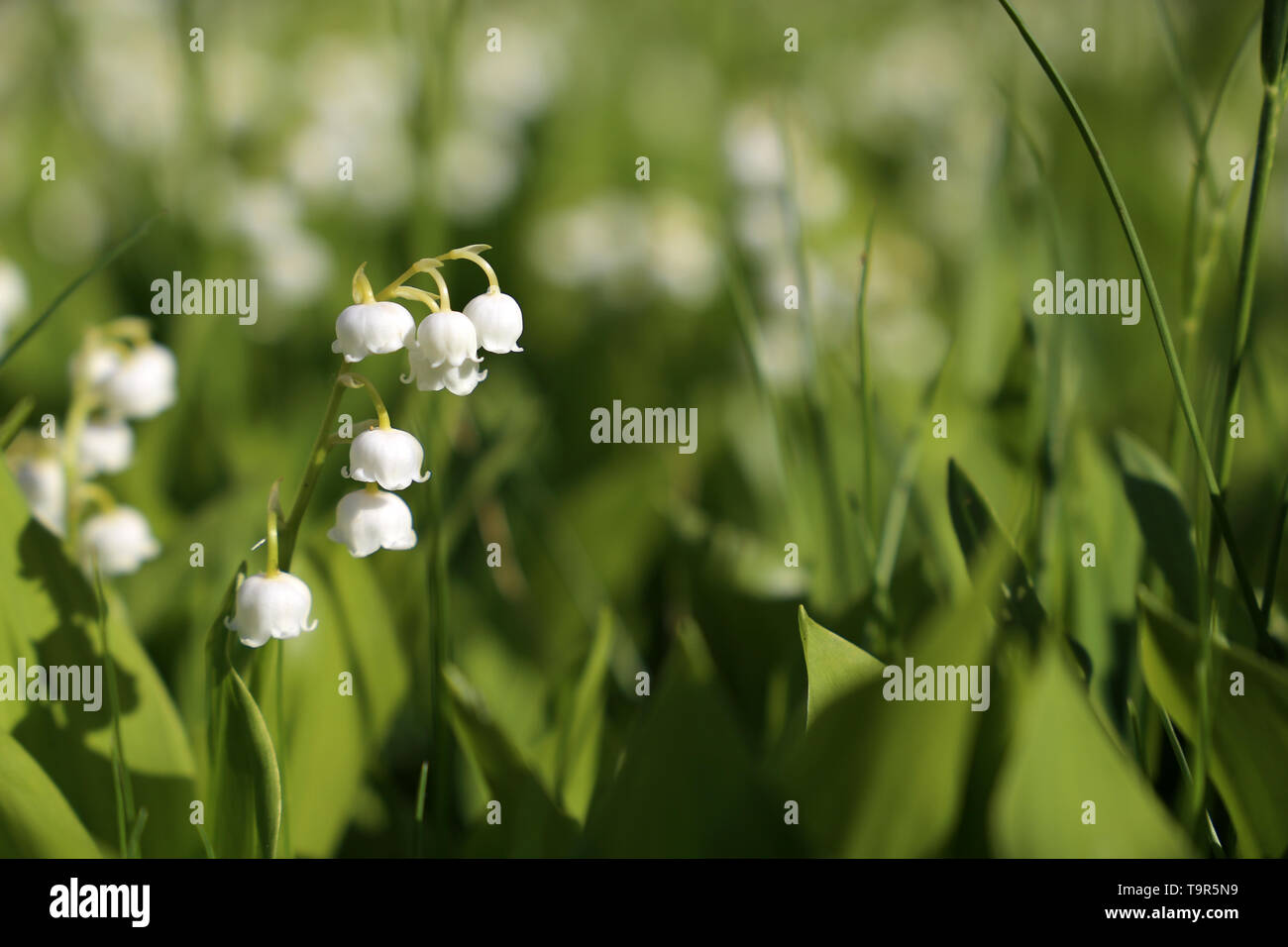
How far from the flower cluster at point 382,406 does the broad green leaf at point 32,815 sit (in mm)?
166

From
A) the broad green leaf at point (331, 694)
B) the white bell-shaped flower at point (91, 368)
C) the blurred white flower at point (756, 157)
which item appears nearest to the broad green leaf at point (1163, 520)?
the broad green leaf at point (331, 694)

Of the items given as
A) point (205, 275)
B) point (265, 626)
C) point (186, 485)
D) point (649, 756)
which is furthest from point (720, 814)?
point (205, 275)

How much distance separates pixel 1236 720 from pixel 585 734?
0.46 m

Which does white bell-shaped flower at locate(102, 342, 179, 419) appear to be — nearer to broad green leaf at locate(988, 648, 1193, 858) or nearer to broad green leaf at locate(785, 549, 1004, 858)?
broad green leaf at locate(785, 549, 1004, 858)

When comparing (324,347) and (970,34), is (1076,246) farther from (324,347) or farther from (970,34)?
(970,34)

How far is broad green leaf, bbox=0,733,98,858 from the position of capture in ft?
2.03

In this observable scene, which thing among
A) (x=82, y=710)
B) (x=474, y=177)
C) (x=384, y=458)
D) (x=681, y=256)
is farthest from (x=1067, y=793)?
(x=474, y=177)

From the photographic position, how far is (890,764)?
524 millimetres

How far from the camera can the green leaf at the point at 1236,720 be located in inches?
24.3

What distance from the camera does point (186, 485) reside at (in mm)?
1350

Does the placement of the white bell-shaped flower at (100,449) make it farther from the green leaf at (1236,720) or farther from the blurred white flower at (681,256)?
the blurred white flower at (681,256)

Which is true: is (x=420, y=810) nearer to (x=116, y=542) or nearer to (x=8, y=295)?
(x=116, y=542)
